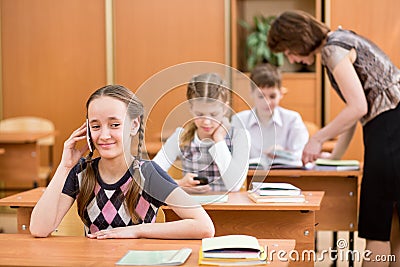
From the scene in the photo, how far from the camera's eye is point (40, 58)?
6855mm

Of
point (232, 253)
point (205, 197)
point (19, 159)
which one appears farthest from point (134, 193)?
point (19, 159)

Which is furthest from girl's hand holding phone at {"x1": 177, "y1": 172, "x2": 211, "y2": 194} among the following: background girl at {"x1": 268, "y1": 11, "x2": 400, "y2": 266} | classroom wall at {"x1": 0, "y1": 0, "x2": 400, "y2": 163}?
classroom wall at {"x1": 0, "y1": 0, "x2": 400, "y2": 163}

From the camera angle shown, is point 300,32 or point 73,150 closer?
point 73,150

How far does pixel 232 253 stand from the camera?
1.88 metres

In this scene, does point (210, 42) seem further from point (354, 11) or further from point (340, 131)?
point (340, 131)

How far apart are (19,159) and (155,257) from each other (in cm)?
378

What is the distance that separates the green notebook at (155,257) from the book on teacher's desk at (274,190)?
99cm

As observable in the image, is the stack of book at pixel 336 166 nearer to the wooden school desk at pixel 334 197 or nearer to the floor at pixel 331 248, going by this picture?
the wooden school desk at pixel 334 197

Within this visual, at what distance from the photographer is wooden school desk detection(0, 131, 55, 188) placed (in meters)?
5.50

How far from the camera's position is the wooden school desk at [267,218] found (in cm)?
292

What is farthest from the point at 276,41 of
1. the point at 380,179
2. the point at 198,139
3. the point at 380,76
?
the point at 198,139

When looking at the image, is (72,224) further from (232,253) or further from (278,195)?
(232,253)

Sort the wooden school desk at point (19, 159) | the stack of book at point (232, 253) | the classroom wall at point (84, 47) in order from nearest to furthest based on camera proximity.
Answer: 1. the stack of book at point (232, 253)
2. the wooden school desk at point (19, 159)
3. the classroom wall at point (84, 47)

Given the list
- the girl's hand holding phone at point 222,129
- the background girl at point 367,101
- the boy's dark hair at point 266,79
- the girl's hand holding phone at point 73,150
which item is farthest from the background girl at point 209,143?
the boy's dark hair at point 266,79
